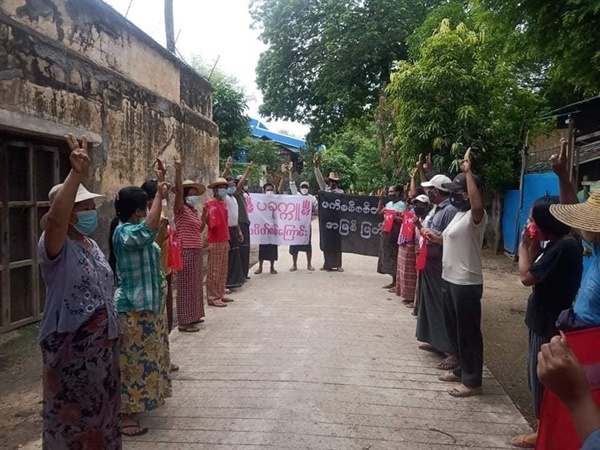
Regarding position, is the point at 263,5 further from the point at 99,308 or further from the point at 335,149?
the point at 99,308

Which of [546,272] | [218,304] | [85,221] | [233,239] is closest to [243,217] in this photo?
[233,239]

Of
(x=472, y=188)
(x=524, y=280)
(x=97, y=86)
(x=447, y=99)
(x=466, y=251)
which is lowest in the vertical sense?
(x=524, y=280)

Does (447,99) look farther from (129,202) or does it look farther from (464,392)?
(129,202)

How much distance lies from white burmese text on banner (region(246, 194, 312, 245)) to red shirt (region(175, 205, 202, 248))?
3867mm

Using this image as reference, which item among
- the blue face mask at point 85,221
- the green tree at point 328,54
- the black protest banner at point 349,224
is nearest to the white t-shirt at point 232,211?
the black protest banner at point 349,224

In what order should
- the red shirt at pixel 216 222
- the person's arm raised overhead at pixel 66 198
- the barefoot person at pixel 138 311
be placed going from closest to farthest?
the person's arm raised overhead at pixel 66 198, the barefoot person at pixel 138 311, the red shirt at pixel 216 222

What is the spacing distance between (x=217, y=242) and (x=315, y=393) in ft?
11.4

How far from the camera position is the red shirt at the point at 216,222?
701cm

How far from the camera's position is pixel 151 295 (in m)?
3.51

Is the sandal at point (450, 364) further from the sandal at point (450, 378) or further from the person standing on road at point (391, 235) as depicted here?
the person standing on road at point (391, 235)

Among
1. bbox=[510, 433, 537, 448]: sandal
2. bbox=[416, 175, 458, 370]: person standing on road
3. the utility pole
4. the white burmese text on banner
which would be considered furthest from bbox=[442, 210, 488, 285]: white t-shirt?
the utility pole

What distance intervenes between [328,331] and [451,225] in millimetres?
2151

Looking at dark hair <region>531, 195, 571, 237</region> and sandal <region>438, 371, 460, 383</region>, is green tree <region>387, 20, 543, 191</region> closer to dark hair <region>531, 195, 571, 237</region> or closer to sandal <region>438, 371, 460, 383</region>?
sandal <region>438, 371, 460, 383</region>

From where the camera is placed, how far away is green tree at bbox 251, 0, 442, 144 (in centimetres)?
1762
